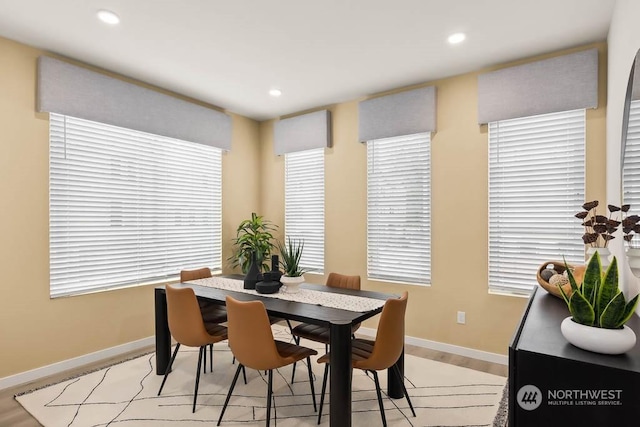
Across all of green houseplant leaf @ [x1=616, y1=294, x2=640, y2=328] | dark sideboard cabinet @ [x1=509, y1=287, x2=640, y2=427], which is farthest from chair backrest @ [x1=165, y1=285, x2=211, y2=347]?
green houseplant leaf @ [x1=616, y1=294, x2=640, y2=328]

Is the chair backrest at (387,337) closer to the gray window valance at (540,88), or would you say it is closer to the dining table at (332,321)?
the dining table at (332,321)

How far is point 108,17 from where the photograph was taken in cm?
252

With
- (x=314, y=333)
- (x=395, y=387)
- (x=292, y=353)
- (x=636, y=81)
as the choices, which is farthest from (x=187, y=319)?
(x=636, y=81)

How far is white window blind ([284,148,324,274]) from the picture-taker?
179 inches

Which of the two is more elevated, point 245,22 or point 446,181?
point 245,22

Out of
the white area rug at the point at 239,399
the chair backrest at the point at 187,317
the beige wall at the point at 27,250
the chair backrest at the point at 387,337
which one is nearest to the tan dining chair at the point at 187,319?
the chair backrest at the point at 187,317

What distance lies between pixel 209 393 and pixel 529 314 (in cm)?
231

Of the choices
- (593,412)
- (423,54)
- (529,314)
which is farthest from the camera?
(423,54)

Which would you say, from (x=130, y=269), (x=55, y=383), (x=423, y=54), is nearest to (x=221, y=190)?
(x=130, y=269)

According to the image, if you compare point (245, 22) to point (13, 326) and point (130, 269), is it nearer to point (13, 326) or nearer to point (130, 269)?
point (130, 269)

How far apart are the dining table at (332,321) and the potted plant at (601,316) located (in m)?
1.17

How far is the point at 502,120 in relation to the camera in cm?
323

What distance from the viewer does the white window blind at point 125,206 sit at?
124 inches

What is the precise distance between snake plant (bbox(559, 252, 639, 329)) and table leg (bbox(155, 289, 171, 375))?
2.91 meters
